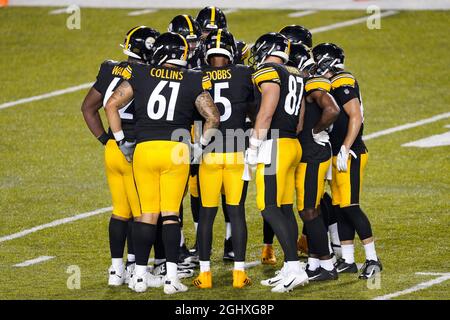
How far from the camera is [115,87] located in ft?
32.2

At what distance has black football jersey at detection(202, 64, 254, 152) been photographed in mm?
9820

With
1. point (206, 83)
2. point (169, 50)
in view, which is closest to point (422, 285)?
point (206, 83)

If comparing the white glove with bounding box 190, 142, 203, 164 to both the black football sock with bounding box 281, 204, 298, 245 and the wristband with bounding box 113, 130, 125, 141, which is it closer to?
the wristband with bounding box 113, 130, 125, 141

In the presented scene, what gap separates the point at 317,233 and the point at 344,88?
4.13 ft

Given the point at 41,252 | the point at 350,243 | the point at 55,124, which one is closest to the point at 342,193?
the point at 350,243

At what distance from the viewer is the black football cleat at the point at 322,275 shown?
10.1 meters

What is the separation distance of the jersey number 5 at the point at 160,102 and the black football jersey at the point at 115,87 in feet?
1.10

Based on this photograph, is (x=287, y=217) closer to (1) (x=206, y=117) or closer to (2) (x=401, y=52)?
(1) (x=206, y=117)

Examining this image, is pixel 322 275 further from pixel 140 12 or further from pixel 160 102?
pixel 140 12

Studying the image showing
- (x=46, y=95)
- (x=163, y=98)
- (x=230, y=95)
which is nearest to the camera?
(x=163, y=98)

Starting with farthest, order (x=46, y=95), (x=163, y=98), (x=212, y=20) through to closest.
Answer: (x=46, y=95) < (x=212, y=20) < (x=163, y=98)

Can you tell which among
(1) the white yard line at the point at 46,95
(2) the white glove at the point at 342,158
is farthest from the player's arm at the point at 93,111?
(1) the white yard line at the point at 46,95

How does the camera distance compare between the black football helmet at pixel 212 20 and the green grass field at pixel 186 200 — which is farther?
the black football helmet at pixel 212 20

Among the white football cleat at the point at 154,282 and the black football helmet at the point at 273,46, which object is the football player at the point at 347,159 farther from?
the white football cleat at the point at 154,282
